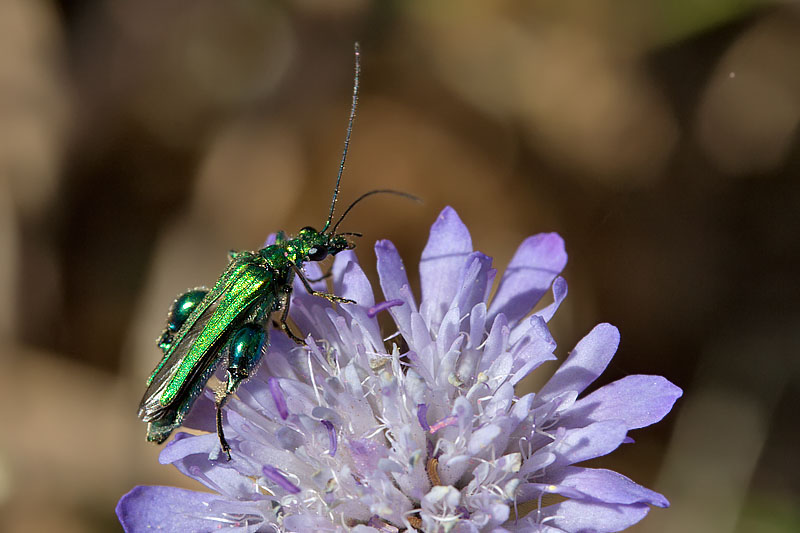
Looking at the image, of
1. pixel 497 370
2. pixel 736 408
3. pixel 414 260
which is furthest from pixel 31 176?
pixel 736 408

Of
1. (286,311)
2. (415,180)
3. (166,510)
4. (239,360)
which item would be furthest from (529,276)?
(415,180)

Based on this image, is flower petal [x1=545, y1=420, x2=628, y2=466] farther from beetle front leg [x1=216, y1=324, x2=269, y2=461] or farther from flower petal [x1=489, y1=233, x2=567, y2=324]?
beetle front leg [x1=216, y1=324, x2=269, y2=461]

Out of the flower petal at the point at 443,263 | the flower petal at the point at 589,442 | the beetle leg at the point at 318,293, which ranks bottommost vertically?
the flower petal at the point at 589,442

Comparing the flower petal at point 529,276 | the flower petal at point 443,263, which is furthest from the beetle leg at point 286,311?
the flower petal at point 529,276

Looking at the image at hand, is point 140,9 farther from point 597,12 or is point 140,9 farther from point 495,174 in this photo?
point 597,12

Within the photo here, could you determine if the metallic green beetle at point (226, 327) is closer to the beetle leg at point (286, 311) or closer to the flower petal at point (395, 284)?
the beetle leg at point (286, 311)
